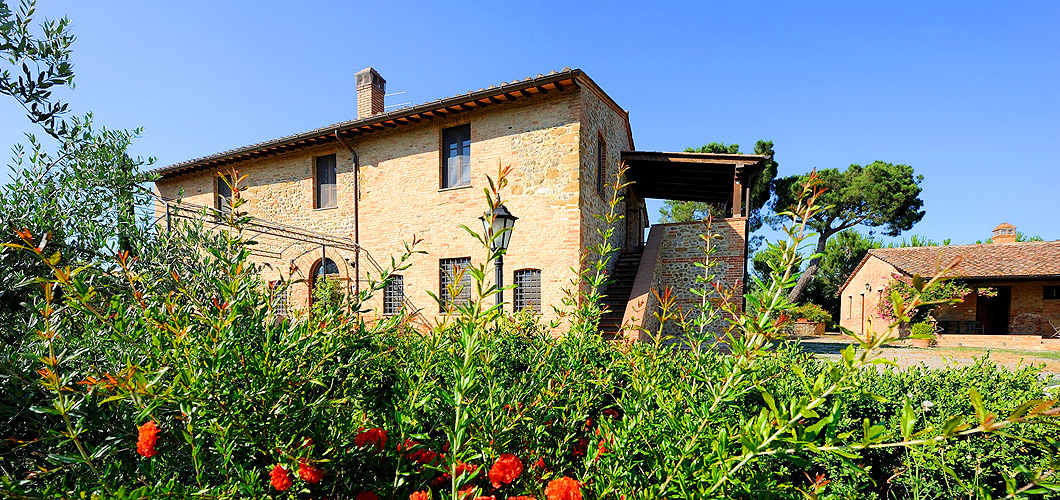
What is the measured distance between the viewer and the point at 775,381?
260cm

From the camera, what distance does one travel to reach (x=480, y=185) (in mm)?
9805

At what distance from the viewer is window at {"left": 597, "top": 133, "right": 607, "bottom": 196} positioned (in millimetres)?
10416

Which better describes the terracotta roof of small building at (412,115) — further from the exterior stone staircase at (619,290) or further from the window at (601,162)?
the exterior stone staircase at (619,290)

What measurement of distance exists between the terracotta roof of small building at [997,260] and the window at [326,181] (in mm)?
20399

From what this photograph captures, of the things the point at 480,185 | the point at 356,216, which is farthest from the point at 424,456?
the point at 356,216

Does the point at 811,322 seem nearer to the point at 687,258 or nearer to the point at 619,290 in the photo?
the point at 687,258

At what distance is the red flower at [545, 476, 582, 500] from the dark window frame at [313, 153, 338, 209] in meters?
12.3

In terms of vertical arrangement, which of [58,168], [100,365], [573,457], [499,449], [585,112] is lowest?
[573,457]

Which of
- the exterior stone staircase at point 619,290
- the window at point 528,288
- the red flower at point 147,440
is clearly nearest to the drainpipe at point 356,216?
the window at point 528,288

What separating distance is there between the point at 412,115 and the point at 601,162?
4806 millimetres

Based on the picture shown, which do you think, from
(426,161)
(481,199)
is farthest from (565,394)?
(426,161)

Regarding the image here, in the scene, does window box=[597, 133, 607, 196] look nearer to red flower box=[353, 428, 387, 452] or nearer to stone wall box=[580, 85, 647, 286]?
stone wall box=[580, 85, 647, 286]

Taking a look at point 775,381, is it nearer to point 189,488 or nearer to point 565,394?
point 565,394

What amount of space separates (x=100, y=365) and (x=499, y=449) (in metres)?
1.71
